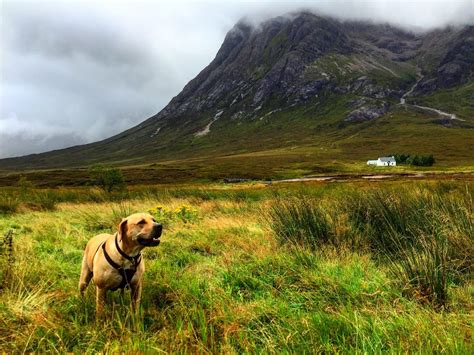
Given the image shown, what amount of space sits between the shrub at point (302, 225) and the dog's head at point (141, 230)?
350cm

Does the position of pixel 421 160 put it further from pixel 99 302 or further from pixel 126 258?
pixel 99 302

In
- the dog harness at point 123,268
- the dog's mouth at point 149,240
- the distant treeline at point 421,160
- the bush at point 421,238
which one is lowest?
the distant treeline at point 421,160

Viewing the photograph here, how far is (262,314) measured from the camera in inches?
164

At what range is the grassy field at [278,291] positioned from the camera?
11.5ft

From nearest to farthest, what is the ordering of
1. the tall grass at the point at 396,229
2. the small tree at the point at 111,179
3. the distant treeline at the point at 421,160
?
1. the tall grass at the point at 396,229
2. the small tree at the point at 111,179
3. the distant treeline at the point at 421,160

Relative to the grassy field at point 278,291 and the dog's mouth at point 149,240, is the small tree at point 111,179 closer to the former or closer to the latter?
the grassy field at point 278,291

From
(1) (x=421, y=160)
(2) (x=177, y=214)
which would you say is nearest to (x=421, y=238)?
(2) (x=177, y=214)

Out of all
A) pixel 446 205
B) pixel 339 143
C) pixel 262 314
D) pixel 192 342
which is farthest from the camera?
pixel 339 143

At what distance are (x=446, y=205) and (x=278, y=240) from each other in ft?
13.1

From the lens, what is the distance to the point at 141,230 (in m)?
4.54

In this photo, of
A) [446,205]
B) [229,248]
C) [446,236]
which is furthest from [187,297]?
[446,205]

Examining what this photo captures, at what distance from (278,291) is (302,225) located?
317 cm

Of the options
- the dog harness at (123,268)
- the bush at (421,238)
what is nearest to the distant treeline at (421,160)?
the bush at (421,238)

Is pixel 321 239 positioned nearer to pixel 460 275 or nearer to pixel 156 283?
pixel 460 275
